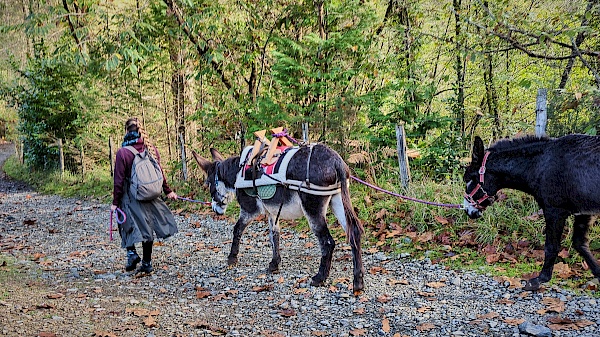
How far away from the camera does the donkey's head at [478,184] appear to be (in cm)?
488

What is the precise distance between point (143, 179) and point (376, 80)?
528cm

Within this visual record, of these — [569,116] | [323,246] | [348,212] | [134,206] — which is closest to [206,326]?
[323,246]

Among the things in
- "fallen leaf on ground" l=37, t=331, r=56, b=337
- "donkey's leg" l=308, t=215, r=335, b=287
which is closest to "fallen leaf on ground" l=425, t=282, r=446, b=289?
"donkey's leg" l=308, t=215, r=335, b=287

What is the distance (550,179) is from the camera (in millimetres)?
4387

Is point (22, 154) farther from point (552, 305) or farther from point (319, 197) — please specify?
point (552, 305)

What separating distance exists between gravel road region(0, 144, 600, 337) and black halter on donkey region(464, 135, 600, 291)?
547 mm

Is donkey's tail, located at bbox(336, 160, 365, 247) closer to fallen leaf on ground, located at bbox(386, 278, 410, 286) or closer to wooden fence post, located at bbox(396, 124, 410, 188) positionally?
fallen leaf on ground, located at bbox(386, 278, 410, 286)

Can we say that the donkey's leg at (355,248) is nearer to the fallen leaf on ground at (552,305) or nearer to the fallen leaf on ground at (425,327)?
the fallen leaf on ground at (425,327)

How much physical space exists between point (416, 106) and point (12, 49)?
65.4 ft

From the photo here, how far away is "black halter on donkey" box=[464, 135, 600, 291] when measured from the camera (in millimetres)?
4215

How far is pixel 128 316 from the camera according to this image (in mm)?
4414

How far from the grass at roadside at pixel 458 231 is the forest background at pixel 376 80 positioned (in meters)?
0.03

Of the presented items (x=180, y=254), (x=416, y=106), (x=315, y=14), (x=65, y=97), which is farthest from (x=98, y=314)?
(x=65, y=97)

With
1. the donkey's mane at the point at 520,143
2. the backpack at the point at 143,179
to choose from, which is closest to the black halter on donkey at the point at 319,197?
the backpack at the point at 143,179
